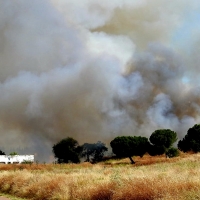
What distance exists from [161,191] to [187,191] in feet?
3.88

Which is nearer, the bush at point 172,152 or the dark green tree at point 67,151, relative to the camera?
the bush at point 172,152

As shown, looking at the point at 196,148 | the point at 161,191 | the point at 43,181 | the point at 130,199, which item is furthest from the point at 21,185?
the point at 196,148

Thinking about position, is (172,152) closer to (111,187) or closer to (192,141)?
(192,141)

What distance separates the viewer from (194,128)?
86438 millimetres

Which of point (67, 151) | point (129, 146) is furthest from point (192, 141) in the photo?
point (67, 151)

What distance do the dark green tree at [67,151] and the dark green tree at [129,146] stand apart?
22.7m

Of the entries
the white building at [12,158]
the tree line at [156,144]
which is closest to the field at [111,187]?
the tree line at [156,144]

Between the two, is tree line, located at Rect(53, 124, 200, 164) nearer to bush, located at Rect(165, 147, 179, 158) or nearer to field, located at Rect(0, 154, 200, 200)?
bush, located at Rect(165, 147, 179, 158)

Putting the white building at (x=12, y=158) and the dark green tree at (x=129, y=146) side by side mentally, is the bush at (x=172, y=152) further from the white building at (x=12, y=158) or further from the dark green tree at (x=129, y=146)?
the white building at (x=12, y=158)

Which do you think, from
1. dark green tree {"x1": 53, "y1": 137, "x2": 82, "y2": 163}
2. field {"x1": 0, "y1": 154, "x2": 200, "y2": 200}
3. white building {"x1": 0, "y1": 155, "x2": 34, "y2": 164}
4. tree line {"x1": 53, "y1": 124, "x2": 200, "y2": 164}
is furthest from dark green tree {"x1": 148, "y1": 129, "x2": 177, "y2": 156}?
field {"x1": 0, "y1": 154, "x2": 200, "y2": 200}

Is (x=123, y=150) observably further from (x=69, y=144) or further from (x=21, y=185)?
(x=21, y=185)

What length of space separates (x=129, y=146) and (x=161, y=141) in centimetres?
719

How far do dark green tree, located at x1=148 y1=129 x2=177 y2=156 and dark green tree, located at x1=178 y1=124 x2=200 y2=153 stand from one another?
6878 millimetres

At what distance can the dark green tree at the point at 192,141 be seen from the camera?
8400 cm
